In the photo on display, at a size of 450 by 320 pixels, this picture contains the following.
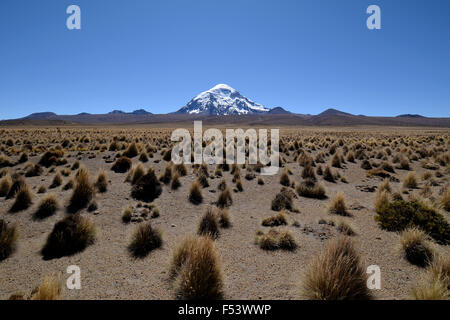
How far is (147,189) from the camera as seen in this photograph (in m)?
8.36

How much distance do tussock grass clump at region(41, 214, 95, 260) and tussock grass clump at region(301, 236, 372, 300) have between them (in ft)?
14.4

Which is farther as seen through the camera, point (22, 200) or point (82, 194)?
point (82, 194)

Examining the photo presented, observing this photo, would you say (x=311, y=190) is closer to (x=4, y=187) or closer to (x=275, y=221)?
(x=275, y=221)

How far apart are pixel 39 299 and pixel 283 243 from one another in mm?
4126

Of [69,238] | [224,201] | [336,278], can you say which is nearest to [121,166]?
[224,201]

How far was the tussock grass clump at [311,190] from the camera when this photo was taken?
8703 mm

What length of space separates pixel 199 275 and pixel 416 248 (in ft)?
13.5

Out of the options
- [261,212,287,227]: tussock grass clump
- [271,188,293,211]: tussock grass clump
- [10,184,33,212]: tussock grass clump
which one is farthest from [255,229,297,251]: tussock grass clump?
[10,184,33,212]: tussock grass clump

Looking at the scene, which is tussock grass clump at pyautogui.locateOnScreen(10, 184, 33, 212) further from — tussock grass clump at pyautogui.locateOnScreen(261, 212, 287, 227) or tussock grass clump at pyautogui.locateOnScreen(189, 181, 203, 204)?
tussock grass clump at pyautogui.locateOnScreen(261, 212, 287, 227)

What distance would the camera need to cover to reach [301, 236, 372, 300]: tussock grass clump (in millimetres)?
2995

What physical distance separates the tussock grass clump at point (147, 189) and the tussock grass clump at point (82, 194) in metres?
1.35

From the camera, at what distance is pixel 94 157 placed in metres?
15.0

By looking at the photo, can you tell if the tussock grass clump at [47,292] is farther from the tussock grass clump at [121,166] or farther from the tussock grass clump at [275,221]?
the tussock grass clump at [121,166]

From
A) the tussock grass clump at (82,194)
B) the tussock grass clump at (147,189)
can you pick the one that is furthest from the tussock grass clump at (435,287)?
the tussock grass clump at (82,194)
